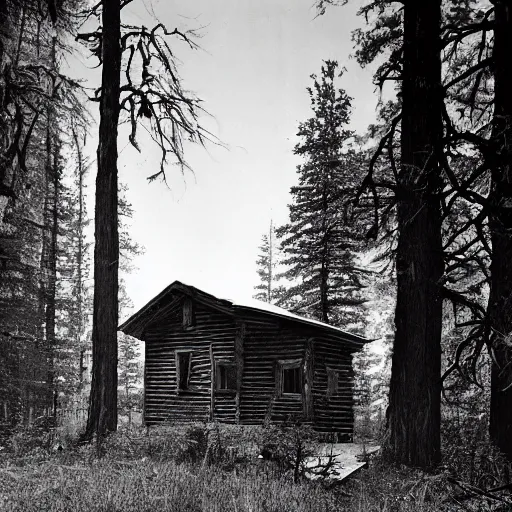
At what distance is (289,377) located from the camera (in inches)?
816

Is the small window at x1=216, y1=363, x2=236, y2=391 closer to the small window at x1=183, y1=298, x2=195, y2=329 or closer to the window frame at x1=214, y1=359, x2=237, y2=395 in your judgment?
the window frame at x1=214, y1=359, x2=237, y2=395

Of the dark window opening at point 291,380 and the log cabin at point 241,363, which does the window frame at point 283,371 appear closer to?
the log cabin at point 241,363

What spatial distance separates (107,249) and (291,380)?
36.7ft

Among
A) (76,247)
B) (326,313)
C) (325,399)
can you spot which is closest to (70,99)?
(325,399)

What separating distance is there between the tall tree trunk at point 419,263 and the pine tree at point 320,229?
1453 centimetres

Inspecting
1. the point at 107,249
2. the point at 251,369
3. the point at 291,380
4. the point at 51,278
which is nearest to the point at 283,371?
the point at 251,369

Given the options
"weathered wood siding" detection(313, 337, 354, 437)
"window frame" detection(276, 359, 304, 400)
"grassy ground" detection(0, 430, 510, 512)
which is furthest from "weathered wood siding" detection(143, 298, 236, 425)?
"grassy ground" detection(0, 430, 510, 512)

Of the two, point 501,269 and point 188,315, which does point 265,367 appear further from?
point 501,269

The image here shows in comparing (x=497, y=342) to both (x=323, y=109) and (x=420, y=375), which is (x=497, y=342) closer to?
(x=420, y=375)

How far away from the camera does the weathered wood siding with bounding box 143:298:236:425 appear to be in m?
19.2

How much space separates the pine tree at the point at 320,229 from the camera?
24672 mm

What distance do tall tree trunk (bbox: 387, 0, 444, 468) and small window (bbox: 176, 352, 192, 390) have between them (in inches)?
480

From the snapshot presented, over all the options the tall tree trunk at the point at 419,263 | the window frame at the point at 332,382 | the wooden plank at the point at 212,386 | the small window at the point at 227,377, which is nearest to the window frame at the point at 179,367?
the wooden plank at the point at 212,386

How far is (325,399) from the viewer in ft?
62.1
